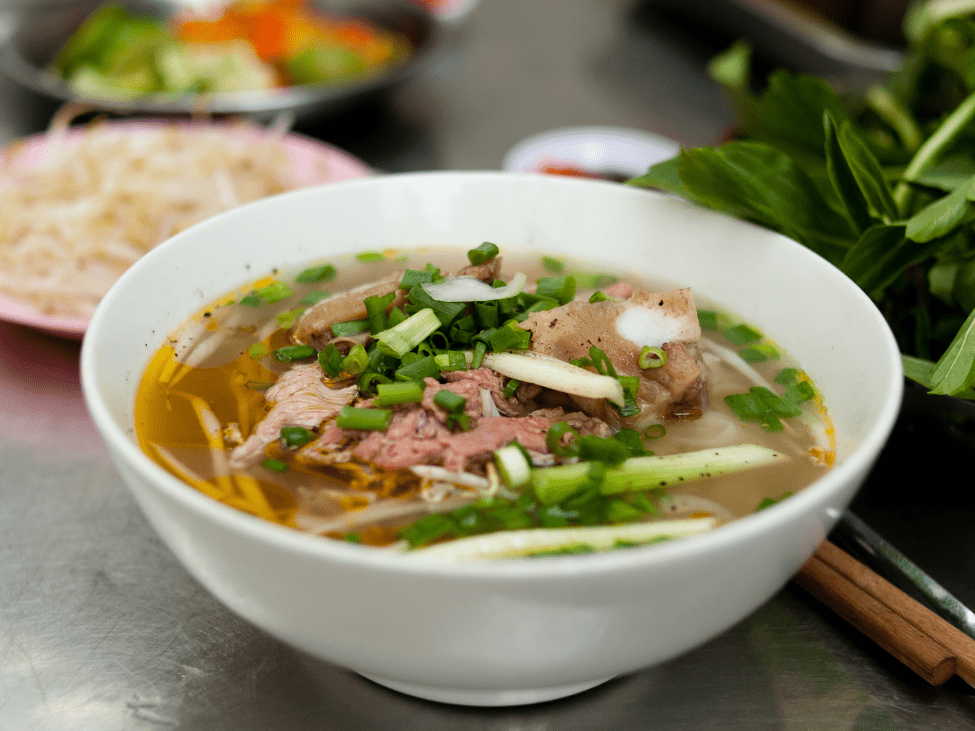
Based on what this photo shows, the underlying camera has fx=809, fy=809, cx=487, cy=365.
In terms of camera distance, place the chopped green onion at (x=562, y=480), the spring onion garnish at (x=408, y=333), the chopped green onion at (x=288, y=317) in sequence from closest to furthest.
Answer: the chopped green onion at (x=562, y=480)
the spring onion garnish at (x=408, y=333)
the chopped green onion at (x=288, y=317)

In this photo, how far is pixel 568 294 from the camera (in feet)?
6.09

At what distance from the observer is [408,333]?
1.67 metres

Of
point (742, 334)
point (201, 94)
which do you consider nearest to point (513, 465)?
point (742, 334)

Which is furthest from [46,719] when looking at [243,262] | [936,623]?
[936,623]

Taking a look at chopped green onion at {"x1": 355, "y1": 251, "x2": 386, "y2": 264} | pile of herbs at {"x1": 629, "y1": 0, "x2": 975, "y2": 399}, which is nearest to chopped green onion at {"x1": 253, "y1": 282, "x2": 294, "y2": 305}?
chopped green onion at {"x1": 355, "y1": 251, "x2": 386, "y2": 264}

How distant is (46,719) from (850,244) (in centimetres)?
203

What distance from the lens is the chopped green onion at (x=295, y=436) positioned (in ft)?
5.10

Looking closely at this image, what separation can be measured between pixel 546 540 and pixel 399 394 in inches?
17.5

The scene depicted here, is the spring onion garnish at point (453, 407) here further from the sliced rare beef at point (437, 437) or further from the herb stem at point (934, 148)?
the herb stem at point (934, 148)

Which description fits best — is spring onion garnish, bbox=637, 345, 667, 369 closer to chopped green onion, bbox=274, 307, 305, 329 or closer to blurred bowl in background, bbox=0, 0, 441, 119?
chopped green onion, bbox=274, 307, 305, 329

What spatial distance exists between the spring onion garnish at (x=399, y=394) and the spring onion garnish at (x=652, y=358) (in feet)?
1.56

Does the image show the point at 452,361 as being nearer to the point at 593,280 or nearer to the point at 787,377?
the point at 593,280

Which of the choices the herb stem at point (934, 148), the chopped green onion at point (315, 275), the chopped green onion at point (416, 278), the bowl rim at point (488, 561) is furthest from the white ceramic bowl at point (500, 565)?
the herb stem at point (934, 148)

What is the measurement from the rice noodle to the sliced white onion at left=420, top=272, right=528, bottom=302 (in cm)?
132
